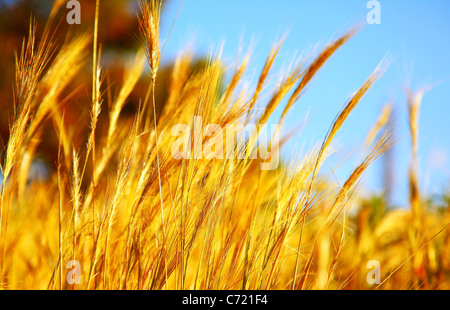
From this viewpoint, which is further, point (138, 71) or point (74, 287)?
point (138, 71)

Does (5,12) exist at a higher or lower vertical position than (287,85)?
higher

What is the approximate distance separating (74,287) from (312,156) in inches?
26.0

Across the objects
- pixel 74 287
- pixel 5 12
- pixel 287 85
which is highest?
pixel 5 12

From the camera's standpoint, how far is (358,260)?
1.54m

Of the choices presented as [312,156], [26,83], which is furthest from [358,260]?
[26,83]

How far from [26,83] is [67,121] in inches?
281

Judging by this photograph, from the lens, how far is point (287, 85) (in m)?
0.89

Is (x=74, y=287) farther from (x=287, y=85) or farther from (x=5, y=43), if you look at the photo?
(x=5, y=43)

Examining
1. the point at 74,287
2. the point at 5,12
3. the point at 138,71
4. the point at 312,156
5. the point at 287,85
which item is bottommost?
the point at 74,287

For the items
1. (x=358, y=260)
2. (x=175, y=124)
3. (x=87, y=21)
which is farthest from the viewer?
(x=87, y=21)
